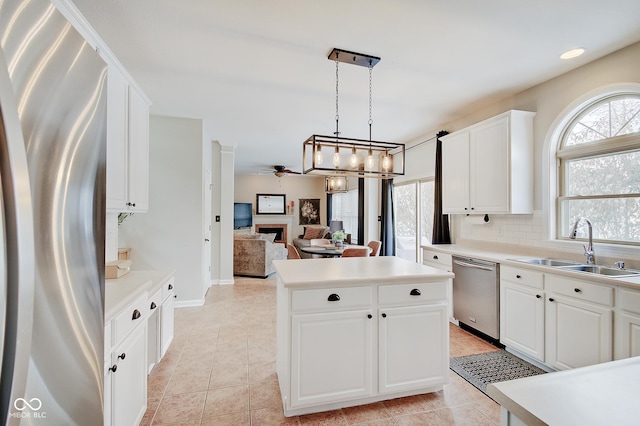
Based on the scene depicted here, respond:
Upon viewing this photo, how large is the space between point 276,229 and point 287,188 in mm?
1477

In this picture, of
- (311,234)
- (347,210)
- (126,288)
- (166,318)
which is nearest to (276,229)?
(311,234)

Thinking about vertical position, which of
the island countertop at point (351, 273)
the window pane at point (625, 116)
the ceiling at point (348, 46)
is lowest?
the island countertop at point (351, 273)

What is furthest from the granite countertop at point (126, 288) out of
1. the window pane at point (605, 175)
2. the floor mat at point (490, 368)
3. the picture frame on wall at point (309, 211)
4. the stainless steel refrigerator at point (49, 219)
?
the picture frame on wall at point (309, 211)

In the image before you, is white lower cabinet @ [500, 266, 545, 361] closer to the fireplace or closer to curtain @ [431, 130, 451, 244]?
curtain @ [431, 130, 451, 244]

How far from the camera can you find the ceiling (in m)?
1.96

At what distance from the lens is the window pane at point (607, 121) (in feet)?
7.99

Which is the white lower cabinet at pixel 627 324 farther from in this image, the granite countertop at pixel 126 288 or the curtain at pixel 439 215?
the granite countertop at pixel 126 288

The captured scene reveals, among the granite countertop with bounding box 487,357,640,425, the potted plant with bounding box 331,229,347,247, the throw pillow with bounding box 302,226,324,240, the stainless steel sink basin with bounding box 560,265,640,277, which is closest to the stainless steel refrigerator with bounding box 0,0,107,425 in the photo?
the granite countertop with bounding box 487,357,640,425

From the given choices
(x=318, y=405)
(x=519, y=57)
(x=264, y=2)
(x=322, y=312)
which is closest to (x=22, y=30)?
(x=264, y=2)

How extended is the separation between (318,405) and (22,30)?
7.32 ft

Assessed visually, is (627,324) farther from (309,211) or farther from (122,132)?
(309,211)

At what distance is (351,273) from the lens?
7.02 ft

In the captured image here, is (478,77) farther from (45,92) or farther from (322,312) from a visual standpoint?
(45,92)

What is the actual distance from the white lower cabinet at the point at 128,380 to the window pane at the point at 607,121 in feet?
13.0
